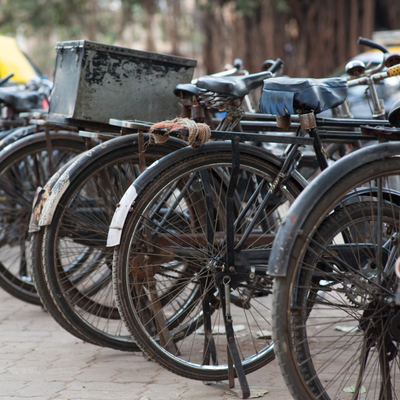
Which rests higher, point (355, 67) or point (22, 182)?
point (355, 67)

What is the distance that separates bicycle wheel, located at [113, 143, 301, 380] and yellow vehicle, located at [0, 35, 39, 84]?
4526 millimetres

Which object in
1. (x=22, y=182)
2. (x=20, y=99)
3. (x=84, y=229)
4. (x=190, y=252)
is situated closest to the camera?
(x=190, y=252)

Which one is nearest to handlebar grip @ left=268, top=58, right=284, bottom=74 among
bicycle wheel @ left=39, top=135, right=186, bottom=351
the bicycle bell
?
the bicycle bell

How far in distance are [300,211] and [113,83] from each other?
159cm

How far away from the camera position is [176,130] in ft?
8.64

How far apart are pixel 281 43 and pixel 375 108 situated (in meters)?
10.6

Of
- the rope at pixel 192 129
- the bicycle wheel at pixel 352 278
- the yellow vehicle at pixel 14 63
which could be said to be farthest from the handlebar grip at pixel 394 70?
the yellow vehicle at pixel 14 63

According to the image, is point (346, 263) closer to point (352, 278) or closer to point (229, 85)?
point (352, 278)

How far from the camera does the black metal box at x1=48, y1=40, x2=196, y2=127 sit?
10.4 ft

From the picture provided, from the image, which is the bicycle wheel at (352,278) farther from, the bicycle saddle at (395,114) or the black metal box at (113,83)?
the black metal box at (113,83)

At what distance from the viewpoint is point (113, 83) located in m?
3.23

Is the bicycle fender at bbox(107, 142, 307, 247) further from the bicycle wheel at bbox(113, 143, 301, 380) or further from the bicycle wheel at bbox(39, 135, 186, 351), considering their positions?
the bicycle wheel at bbox(39, 135, 186, 351)

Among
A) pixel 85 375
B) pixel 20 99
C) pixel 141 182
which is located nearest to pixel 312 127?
pixel 141 182

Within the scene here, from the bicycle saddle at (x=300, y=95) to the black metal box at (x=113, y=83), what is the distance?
0.83 m
